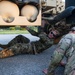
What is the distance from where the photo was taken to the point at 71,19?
1.77 m

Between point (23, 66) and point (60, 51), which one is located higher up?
point (60, 51)

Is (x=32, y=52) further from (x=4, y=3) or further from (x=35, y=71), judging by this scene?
(x=4, y=3)

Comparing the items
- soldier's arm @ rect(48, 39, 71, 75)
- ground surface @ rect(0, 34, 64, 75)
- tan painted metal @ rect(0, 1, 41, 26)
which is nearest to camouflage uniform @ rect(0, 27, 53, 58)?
ground surface @ rect(0, 34, 64, 75)

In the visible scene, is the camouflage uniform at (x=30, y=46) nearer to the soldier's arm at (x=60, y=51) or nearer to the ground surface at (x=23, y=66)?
the ground surface at (x=23, y=66)

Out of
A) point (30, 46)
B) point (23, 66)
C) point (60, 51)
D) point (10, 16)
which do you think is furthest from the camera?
point (30, 46)

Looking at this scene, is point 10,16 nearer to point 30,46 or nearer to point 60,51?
point 60,51

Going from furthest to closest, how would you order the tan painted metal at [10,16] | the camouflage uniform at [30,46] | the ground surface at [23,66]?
the camouflage uniform at [30,46], the ground surface at [23,66], the tan painted metal at [10,16]

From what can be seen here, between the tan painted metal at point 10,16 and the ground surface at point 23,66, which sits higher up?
the tan painted metal at point 10,16

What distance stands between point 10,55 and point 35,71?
902 mm

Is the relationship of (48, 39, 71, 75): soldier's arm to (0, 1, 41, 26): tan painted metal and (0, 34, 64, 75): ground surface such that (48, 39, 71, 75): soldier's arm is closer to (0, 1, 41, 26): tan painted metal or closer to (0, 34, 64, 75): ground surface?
(0, 1, 41, 26): tan painted metal

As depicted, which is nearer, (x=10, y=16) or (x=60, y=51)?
(x=10, y=16)

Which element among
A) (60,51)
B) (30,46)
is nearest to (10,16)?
(60,51)

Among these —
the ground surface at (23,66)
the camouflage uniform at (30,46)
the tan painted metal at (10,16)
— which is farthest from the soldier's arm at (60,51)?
the camouflage uniform at (30,46)

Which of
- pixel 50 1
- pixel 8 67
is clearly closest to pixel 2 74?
pixel 8 67
